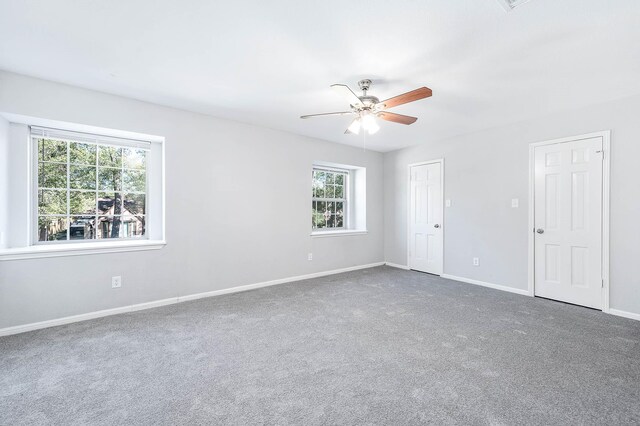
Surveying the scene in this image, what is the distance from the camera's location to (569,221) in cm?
348

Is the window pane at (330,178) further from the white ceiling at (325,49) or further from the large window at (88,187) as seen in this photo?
the large window at (88,187)

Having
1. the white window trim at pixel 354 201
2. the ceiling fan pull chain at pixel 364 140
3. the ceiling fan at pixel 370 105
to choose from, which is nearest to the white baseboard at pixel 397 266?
the white window trim at pixel 354 201

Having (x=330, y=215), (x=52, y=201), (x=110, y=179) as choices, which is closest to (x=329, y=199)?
(x=330, y=215)

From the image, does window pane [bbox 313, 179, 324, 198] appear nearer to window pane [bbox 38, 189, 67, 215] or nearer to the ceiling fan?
the ceiling fan

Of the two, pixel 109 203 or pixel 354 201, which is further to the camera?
pixel 354 201

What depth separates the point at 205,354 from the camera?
2.25 metres

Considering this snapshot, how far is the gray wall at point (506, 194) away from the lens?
3.08 meters

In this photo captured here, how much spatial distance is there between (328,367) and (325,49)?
237 centimetres

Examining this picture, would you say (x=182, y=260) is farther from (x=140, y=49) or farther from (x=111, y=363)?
(x=140, y=49)

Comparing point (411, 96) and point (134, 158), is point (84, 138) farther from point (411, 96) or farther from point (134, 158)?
point (411, 96)

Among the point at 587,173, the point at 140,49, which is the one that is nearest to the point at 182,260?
the point at 140,49

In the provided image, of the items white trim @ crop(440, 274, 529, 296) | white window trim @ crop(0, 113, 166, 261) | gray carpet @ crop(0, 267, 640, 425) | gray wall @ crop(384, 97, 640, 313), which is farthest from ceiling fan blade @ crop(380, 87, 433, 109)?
white trim @ crop(440, 274, 529, 296)

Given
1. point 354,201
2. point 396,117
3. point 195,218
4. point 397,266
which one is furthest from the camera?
point 354,201

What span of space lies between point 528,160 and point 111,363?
198 inches
